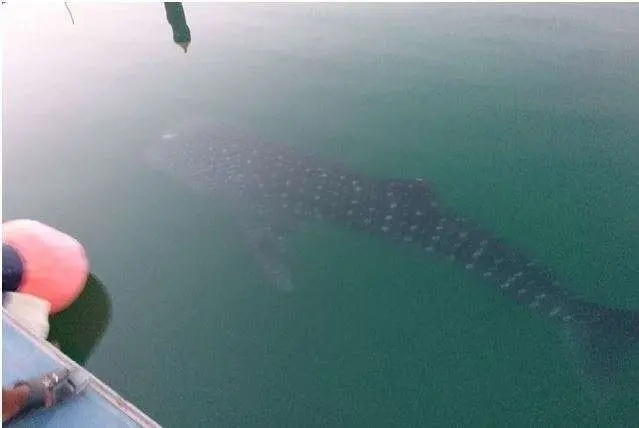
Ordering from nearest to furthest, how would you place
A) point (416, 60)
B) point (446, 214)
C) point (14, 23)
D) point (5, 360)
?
point (5, 360)
point (446, 214)
point (416, 60)
point (14, 23)

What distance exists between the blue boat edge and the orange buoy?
1.07 metres

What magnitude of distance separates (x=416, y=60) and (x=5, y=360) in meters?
13.4

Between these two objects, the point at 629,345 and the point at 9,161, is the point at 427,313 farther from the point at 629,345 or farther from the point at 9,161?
the point at 9,161

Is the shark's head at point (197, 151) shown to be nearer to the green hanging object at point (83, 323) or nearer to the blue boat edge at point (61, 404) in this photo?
the green hanging object at point (83, 323)

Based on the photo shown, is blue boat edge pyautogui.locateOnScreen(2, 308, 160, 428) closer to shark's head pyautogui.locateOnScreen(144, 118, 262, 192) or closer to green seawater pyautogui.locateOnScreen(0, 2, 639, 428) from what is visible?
green seawater pyautogui.locateOnScreen(0, 2, 639, 428)

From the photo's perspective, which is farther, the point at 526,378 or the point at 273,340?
the point at 273,340

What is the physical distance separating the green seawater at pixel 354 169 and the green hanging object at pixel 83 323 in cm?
4

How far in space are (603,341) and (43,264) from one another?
30.7 ft

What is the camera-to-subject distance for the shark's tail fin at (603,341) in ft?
29.8

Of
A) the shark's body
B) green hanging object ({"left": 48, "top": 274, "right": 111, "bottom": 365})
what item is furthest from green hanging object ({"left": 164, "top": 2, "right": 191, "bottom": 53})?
green hanging object ({"left": 48, "top": 274, "right": 111, "bottom": 365})

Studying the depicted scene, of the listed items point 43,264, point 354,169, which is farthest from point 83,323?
point 354,169

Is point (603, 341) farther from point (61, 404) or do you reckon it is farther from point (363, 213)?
point (61, 404)

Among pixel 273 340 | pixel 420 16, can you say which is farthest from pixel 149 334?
pixel 420 16

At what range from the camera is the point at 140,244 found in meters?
12.3
